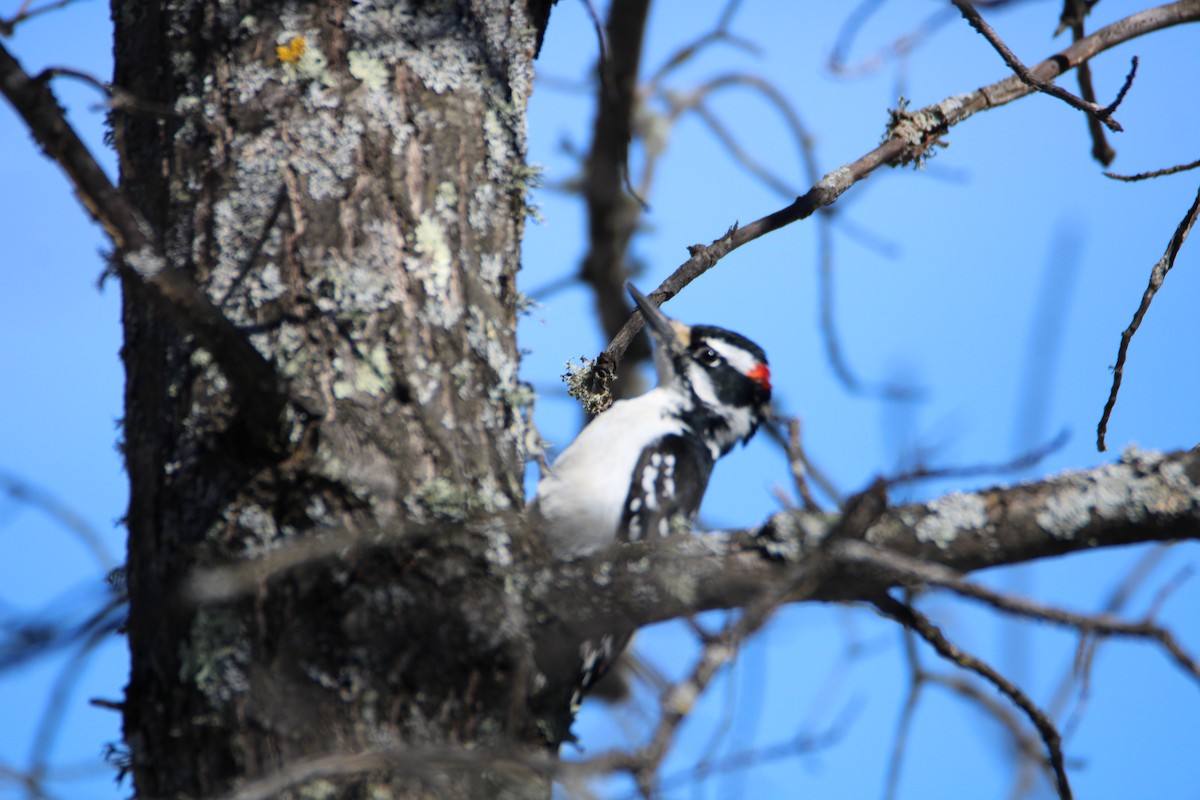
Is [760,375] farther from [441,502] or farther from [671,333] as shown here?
[441,502]

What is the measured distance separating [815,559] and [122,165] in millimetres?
1924

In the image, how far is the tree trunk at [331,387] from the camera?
198cm

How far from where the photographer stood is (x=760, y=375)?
4.26 meters

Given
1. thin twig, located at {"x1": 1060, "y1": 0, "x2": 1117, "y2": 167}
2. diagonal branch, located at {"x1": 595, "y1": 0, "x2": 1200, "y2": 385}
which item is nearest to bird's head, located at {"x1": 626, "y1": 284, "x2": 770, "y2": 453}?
diagonal branch, located at {"x1": 595, "y1": 0, "x2": 1200, "y2": 385}

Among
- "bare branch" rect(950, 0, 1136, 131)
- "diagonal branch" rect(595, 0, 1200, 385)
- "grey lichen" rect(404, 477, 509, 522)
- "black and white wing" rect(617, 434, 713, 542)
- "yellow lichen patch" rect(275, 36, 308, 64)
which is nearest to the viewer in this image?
"grey lichen" rect(404, 477, 509, 522)

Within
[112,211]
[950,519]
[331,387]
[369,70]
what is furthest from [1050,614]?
[369,70]

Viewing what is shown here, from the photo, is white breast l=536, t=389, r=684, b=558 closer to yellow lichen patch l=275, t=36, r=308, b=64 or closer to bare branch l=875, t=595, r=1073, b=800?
bare branch l=875, t=595, r=1073, b=800

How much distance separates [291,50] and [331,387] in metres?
0.82

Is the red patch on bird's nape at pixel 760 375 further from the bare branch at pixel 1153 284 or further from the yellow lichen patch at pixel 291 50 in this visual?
the yellow lichen patch at pixel 291 50

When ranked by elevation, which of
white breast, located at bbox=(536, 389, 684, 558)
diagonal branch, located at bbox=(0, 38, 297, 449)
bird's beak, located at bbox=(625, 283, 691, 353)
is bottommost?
diagonal branch, located at bbox=(0, 38, 297, 449)

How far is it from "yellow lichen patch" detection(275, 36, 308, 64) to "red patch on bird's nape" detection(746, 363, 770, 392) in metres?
2.38

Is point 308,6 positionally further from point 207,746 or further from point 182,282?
point 207,746

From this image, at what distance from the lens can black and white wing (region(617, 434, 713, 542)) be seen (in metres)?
3.49

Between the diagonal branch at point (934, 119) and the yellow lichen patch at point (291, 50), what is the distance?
4.30 feet
